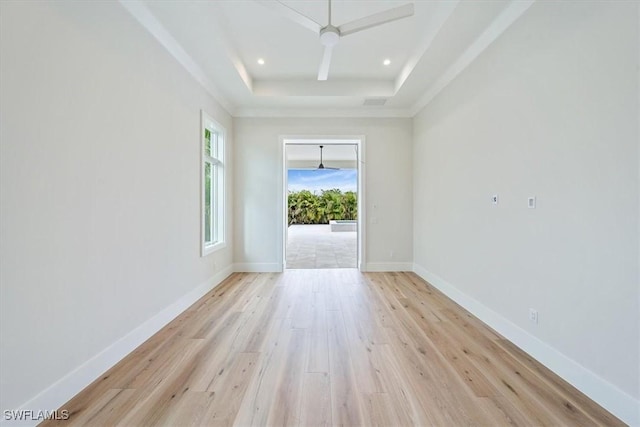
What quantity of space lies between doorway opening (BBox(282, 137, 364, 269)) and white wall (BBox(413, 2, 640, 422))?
236 cm

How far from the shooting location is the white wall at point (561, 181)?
1580 mm

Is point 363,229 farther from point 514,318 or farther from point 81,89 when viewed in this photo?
point 81,89

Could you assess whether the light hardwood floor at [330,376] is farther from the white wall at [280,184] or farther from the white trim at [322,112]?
the white trim at [322,112]

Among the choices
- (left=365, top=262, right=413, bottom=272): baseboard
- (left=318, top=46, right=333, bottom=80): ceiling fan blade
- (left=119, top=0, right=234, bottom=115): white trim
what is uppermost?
(left=119, top=0, right=234, bottom=115): white trim

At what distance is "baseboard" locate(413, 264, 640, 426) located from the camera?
1.55m

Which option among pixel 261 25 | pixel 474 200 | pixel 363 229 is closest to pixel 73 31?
pixel 261 25

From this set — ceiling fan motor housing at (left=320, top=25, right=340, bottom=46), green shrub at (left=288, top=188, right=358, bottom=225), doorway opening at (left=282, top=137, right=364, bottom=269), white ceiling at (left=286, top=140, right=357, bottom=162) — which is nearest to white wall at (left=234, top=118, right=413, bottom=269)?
doorway opening at (left=282, top=137, right=364, bottom=269)

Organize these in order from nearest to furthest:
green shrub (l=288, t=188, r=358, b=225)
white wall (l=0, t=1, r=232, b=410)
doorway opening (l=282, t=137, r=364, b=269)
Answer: white wall (l=0, t=1, r=232, b=410), doorway opening (l=282, t=137, r=364, b=269), green shrub (l=288, t=188, r=358, b=225)

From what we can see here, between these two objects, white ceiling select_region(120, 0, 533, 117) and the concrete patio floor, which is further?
the concrete patio floor

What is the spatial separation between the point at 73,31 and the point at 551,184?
3308mm

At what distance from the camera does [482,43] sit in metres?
2.79

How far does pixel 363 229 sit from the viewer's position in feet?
16.3

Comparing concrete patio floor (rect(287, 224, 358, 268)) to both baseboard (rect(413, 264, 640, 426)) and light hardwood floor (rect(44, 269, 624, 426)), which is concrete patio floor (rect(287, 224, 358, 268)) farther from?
baseboard (rect(413, 264, 640, 426))

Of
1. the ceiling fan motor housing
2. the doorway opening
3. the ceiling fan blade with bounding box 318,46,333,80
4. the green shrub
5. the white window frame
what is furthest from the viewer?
the green shrub
